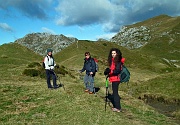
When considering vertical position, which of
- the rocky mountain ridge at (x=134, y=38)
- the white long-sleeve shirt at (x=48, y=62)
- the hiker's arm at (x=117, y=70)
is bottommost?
the hiker's arm at (x=117, y=70)

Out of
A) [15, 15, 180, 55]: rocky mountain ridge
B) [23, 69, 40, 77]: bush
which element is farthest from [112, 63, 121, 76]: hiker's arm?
[15, 15, 180, 55]: rocky mountain ridge

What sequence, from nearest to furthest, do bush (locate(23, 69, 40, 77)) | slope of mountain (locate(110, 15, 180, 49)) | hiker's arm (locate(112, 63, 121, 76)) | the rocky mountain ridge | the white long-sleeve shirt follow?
1. hiker's arm (locate(112, 63, 121, 76))
2. the white long-sleeve shirt
3. bush (locate(23, 69, 40, 77))
4. the rocky mountain ridge
5. slope of mountain (locate(110, 15, 180, 49))

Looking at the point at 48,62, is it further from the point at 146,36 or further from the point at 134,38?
the point at 146,36

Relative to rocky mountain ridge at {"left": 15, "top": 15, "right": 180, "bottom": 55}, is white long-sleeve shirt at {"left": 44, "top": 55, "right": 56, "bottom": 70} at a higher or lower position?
lower

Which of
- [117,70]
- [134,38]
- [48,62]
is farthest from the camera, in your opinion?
[134,38]

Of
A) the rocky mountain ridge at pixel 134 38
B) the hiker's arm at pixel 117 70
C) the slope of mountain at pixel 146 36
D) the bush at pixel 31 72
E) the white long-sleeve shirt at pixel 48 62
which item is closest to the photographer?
the hiker's arm at pixel 117 70

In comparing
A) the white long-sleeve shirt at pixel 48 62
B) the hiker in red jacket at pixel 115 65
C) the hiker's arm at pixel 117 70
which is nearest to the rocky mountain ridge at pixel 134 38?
the white long-sleeve shirt at pixel 48 62

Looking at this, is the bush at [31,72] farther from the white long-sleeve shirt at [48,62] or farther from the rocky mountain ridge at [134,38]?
the rocky mountain ridge at [134,38]

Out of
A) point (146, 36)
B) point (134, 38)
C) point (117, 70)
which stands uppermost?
point (146, 36)

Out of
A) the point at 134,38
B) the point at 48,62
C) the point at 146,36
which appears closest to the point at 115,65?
the point at 48,62

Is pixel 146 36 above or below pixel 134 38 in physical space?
above

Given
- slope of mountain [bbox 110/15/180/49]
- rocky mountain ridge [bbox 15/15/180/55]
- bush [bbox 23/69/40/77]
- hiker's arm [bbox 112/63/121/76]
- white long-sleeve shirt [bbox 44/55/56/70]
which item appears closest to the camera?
hiker's arm [bbox 112/63/121/76]

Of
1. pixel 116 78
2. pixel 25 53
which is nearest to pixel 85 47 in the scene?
pixel 25 53

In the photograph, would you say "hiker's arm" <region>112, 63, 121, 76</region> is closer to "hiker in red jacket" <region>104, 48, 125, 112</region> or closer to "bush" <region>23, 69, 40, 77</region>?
"hiker in red jacket" <region>104, 48, 125, 112</region>
